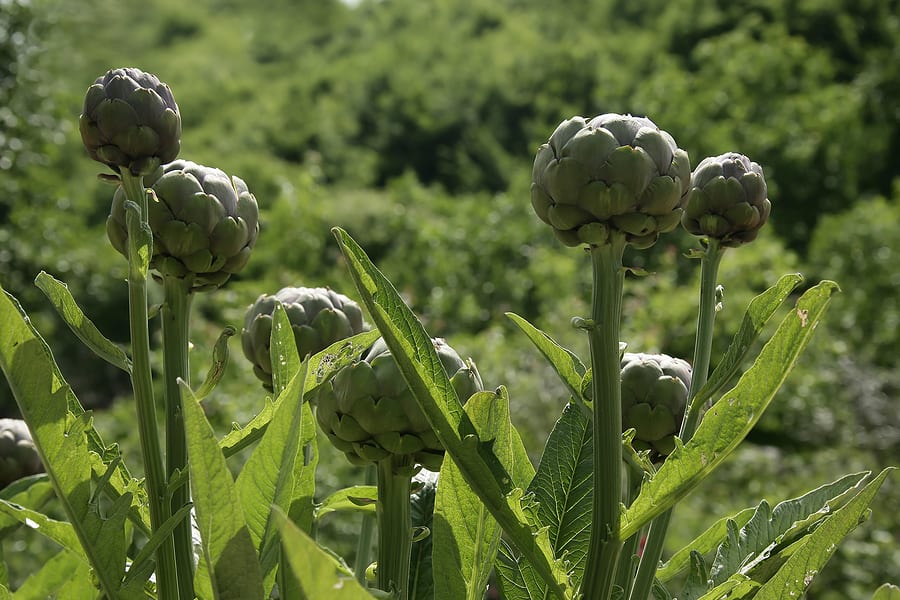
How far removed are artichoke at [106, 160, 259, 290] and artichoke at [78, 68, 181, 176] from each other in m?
0.02

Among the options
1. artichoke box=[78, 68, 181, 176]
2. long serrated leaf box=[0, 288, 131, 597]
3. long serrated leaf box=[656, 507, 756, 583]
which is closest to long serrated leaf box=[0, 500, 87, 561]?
long serrated leaf box=[0, 288, 131, 597]

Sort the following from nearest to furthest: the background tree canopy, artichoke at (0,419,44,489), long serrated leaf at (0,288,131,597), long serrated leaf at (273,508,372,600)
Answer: long serrated leaf at (273,508,372,600), long serrated leaf at (0,288,131,597), artichoke at (0,419,44,489), the background tree canopy

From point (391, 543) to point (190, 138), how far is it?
9.78m

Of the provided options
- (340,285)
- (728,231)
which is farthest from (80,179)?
(728,231)

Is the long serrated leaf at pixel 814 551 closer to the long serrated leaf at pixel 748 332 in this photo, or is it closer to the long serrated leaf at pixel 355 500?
the long serrated leaf at pixel 748 332

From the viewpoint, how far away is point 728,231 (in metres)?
0.48

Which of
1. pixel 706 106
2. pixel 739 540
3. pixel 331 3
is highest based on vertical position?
pixel 331 3

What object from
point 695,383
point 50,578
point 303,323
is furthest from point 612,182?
point 50,578

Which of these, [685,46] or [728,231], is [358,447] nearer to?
[728,231]

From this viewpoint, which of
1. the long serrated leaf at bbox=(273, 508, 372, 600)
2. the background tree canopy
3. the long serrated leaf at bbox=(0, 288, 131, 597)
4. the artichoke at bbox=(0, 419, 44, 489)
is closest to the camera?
the long serrated leaf at bbox=(273, 508, 372, 600)

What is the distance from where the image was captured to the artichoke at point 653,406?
47 cm

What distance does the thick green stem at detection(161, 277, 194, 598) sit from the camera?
0.39m

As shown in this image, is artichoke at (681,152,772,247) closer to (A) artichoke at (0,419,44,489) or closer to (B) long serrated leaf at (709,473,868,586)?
(B) long serrated leaf at (709,473,868,586)

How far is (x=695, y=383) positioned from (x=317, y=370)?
164mm
